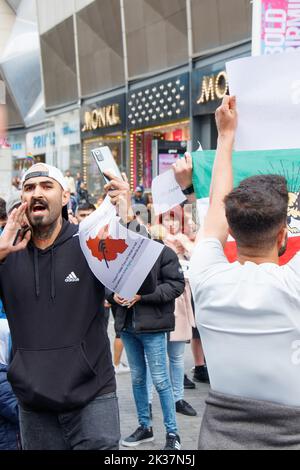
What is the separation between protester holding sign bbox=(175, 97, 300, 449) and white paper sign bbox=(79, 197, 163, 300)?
83cm

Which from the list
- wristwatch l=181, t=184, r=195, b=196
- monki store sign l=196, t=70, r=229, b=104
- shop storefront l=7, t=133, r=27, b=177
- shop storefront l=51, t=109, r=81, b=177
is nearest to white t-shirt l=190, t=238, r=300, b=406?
wristwatch l=181, t=184, r=195, b=196

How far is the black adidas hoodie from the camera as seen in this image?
123 inches

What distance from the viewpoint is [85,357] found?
125 inches

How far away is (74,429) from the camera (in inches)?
125

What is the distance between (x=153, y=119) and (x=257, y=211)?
2173 cm

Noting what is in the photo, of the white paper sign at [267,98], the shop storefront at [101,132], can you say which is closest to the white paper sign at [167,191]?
the white paper sign at [267,98]

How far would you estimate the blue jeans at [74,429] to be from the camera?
317 cm

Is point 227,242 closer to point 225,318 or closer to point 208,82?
point 225,318

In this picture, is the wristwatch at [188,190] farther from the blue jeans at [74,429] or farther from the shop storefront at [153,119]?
the shop storefront at [153,119]

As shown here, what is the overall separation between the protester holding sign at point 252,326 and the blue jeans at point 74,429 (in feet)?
3.33

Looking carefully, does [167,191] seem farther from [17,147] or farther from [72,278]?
[17,147]

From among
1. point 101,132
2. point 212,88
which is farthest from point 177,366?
point 101,132

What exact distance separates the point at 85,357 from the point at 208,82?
17444 mm
